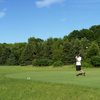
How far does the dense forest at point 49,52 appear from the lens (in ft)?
251

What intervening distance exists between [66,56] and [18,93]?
61.1 meters

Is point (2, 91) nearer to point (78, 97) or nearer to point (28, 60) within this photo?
point (78, 97)

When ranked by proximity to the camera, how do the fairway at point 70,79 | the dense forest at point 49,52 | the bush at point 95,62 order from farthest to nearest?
the dense forest at point 49,52 < the bush at point 95,62 < the fairway at point 70,79

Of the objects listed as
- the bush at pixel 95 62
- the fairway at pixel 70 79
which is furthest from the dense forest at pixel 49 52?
the fairway at pixel 70 79

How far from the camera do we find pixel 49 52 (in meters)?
86.0

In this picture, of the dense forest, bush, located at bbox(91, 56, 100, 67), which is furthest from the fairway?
the dense forest

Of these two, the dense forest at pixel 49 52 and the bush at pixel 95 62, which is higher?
the dense forest at pixel 49 52

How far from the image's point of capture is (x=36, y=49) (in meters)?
87.6

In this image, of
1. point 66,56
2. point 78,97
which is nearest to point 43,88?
point 78,97

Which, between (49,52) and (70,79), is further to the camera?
(49,52)

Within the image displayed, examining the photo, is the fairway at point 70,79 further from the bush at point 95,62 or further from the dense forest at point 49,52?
the dense forest at point 49,52

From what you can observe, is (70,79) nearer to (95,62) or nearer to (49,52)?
(95,62)

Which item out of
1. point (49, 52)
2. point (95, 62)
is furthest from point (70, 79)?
point (49, 52)

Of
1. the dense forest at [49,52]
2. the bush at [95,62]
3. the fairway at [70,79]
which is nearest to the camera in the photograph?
the fairway at [70,79]
